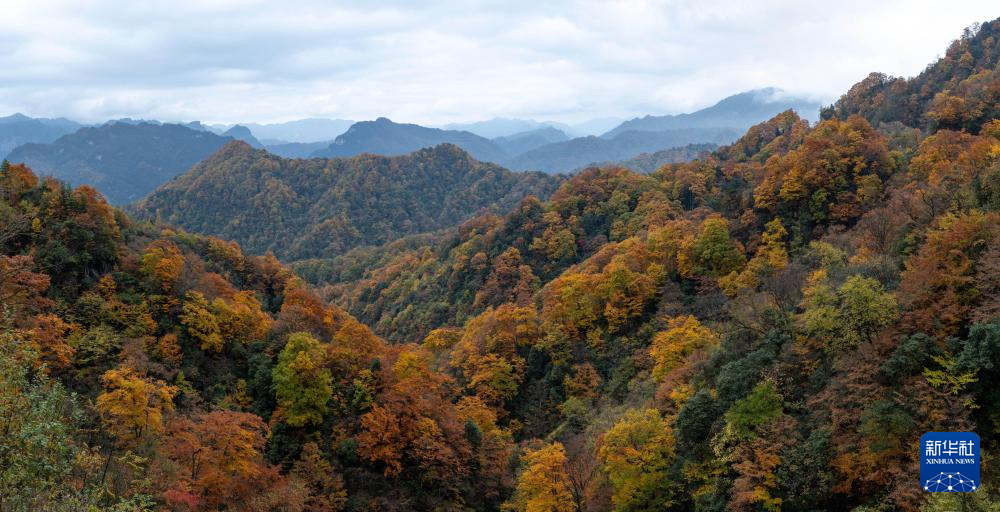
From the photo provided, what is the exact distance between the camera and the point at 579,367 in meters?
53.4

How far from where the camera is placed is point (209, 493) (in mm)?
30359

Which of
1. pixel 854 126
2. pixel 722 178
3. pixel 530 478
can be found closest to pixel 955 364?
pixel 530 478

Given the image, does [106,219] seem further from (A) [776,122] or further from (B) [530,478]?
(A) [776,122]

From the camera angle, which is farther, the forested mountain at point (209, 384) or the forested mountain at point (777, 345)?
the forested mountain at point (209, 384)

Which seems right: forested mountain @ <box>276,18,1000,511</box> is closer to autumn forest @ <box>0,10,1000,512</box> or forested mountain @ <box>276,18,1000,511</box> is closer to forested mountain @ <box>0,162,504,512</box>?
autumn forest @ <box>0,10,1000,512</box>

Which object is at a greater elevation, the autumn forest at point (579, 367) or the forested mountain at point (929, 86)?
the forested mountain at point (929, 86)

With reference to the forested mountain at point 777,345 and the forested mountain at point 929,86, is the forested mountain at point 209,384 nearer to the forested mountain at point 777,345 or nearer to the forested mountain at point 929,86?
the forested mountain at point 777,345

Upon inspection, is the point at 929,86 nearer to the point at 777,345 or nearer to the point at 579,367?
the point at 579,367

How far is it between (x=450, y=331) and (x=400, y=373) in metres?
27.2

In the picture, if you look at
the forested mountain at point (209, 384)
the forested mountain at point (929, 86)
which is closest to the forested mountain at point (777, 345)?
the forested mountain at point (209, 384)

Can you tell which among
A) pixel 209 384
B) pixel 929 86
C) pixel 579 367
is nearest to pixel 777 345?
pixel 579 367

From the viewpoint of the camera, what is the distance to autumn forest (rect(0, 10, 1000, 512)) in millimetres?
23766

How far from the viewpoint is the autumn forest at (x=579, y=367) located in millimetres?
23766

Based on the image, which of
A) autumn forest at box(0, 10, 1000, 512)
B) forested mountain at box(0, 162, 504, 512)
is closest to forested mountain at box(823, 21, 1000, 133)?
autumn forest at box(0, 10, 1000, 512)
